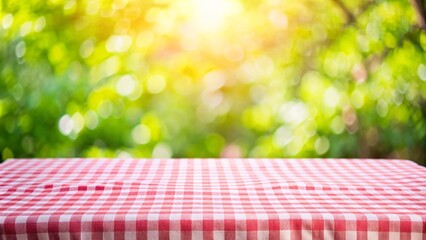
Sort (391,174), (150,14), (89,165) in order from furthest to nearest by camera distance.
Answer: (150,14) → (89,165) → (391,174)

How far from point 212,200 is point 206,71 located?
1.65 metres

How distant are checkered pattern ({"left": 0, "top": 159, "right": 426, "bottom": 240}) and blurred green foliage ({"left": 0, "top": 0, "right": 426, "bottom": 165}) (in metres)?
0.95

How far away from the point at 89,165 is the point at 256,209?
0.94m

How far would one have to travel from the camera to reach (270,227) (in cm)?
194

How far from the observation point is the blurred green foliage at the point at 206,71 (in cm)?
370

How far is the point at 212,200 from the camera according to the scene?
215 centimetres

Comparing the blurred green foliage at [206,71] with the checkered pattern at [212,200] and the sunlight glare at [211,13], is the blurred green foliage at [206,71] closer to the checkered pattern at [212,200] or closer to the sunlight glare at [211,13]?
the sunlight glare at [211,13]

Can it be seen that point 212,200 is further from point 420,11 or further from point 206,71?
point 420,11

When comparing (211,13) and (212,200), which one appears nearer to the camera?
(212,200)

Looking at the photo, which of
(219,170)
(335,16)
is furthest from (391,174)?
(335,16)

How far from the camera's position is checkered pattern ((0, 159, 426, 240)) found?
194cm

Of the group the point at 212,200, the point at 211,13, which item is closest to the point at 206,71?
the point at 211,13

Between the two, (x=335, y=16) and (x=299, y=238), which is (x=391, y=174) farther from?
(x=335, y=16)

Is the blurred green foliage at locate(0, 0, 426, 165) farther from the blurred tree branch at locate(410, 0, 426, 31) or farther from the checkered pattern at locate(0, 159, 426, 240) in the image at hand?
the checkered pattern at locate(0, 159, 426, 240)
